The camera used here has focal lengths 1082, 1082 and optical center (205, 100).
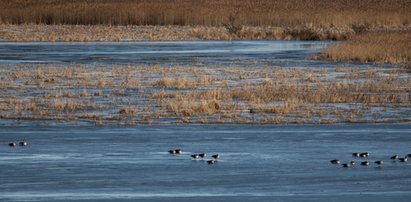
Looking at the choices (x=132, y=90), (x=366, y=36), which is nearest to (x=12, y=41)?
(x=366, y=36)

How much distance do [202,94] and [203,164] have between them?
11.3 m

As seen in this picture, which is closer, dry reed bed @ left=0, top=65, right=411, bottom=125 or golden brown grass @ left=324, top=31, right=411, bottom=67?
dry reed bed @ left=0, top=65, right=411, bottom=125

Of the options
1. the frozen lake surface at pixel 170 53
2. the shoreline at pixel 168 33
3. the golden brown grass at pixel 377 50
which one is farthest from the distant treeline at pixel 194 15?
the golden brown grass at pixel 377 50

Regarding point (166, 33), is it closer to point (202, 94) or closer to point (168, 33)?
point (168, 33)

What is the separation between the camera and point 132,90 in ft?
95.0

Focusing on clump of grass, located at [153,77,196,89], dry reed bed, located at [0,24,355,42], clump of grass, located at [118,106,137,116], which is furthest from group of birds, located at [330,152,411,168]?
dry reed bed, located at [0,24,355,42]

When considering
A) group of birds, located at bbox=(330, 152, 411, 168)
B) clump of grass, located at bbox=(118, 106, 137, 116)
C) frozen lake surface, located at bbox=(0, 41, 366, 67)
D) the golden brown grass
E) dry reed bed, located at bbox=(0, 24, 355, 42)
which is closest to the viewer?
group of birds, located at bbox=(330, 152, 411, 168)

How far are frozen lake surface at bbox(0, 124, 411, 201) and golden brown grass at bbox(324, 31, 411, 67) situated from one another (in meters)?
20.4

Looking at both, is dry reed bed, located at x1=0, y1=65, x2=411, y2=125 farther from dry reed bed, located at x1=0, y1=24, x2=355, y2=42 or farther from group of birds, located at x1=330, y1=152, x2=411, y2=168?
dry reed bed, located at x1=0, y1=24, x2=355, y2=42

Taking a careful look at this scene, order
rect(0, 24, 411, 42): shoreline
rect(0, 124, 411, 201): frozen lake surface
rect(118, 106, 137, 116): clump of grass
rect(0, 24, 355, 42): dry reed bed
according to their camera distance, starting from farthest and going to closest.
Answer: rect(0, 24, 355, 42): dry reed bed, rect(0, 24, 411, 42): shoreline, rect(118, 106, 137, 116): clump of grass, rect(0, 124, 411, 201): frozen lake surface

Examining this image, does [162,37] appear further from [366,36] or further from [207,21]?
[366,36]

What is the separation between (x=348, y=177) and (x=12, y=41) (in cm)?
4760

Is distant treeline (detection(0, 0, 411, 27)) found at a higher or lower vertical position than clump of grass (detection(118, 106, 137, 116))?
higher

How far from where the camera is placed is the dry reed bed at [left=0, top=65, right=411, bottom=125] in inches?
882
